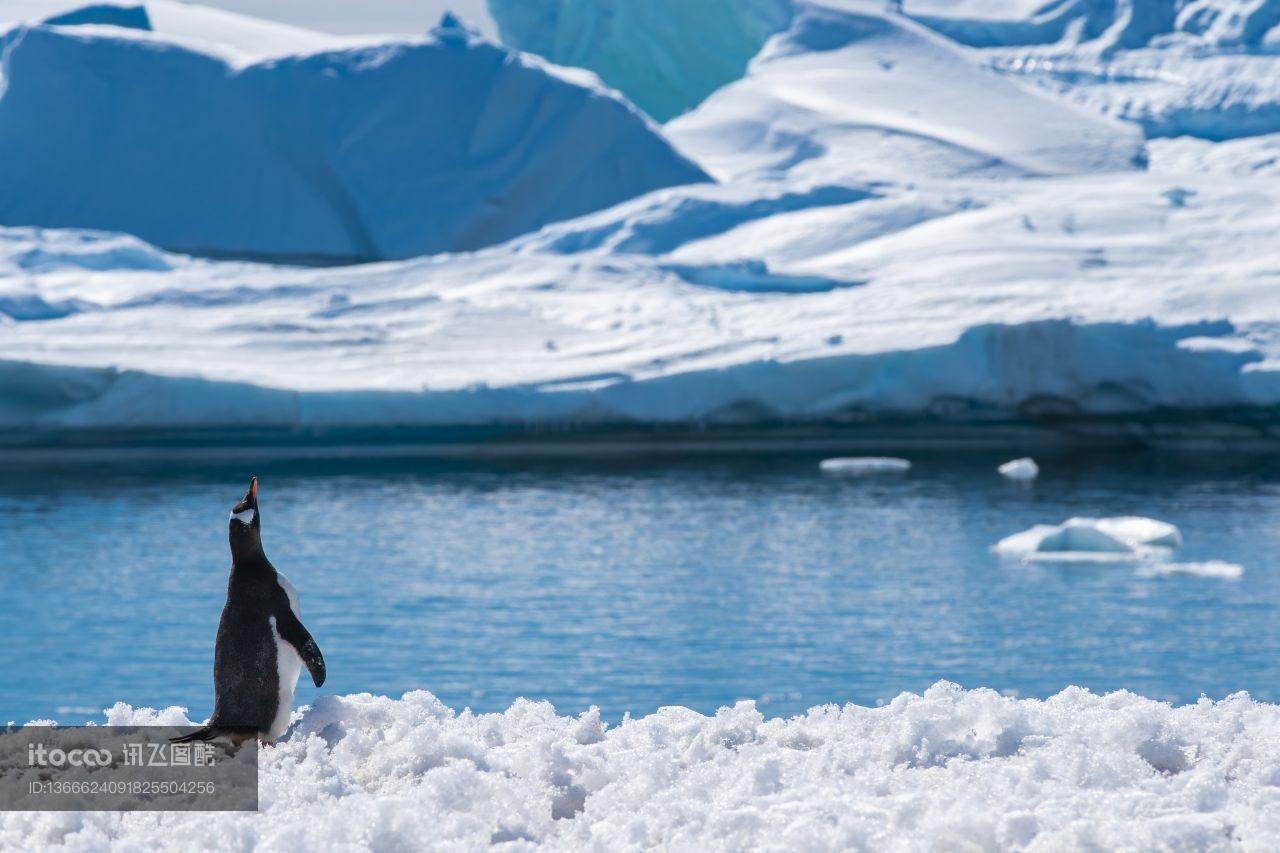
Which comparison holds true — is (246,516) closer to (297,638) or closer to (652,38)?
(297,638)

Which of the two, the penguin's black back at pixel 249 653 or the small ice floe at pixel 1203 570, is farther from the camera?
the small ice floe at pixel 1203 570

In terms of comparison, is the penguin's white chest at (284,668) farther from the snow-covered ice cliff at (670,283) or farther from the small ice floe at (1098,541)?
the snow-covered ice cliff at (670,283)

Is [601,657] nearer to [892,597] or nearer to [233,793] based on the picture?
[892,597]

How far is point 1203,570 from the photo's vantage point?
1163cm

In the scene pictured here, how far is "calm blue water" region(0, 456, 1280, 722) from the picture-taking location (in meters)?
8.77

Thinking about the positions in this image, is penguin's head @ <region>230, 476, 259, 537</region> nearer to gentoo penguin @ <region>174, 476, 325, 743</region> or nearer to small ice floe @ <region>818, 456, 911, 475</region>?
gentoo penguin @ <region>174, 476, 325, 743</region>

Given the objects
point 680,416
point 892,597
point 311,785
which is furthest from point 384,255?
point 311,785

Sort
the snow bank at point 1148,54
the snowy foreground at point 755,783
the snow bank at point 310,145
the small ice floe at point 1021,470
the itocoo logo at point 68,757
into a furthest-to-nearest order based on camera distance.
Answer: the snow bank at point 1148,54, the snow bank at point 310,145, the small ice floe at point 1021,470, the itocoo logo at point 68,757, the snowy foreground at point 755,783

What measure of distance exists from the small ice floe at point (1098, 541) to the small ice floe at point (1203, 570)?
32 centimetres

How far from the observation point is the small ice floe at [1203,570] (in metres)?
11.5

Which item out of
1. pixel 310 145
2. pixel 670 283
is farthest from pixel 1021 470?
pixel 310 145

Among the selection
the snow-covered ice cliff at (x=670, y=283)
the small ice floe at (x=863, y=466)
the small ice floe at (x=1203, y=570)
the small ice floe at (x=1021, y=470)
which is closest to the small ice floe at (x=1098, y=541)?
the small ice floe at (x=1203, y=570)

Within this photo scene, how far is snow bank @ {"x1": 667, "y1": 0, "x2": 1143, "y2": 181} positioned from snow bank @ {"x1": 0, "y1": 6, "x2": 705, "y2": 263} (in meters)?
2.48

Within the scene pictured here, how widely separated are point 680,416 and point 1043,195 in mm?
9292
